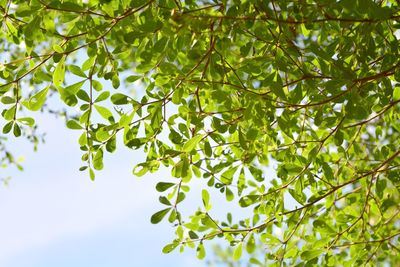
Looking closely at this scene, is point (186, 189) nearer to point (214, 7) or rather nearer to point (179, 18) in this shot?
point (214, 7)

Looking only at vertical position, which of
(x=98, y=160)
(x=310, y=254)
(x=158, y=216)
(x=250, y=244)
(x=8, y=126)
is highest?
(x=8, y=126)

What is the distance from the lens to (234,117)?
87.3 inches

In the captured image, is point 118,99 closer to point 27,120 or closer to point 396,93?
point 27,120

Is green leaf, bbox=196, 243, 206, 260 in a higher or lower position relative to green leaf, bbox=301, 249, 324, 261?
higher

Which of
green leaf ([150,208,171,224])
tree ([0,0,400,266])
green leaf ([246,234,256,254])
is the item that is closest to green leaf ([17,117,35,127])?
tree ([0,0,400,266])

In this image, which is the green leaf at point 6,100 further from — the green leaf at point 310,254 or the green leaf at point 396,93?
the green leaf at point 396,93

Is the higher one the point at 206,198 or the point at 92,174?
the point at 92,174

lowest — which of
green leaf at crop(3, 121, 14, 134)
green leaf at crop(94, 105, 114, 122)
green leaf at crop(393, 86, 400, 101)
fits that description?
green leaf at crop(393, 86, 400, 101)

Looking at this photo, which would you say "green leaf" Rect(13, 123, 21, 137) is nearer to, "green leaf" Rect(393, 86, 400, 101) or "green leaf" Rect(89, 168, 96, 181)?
"green leaf" Rect(89, 168, 96, 181)

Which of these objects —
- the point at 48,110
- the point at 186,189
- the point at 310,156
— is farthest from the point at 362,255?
the point at 48,110

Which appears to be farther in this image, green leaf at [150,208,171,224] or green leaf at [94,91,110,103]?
green leaf at [150,208,171,224]

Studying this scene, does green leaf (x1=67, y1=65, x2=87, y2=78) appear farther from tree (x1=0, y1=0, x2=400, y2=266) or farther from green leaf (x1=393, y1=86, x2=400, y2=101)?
green leaf (x1=393, y1=86, x2=400, y2=101)

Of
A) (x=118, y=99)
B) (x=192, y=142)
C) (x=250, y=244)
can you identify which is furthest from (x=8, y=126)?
(x=250, y=244)

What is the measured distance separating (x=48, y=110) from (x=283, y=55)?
3.54 metres
